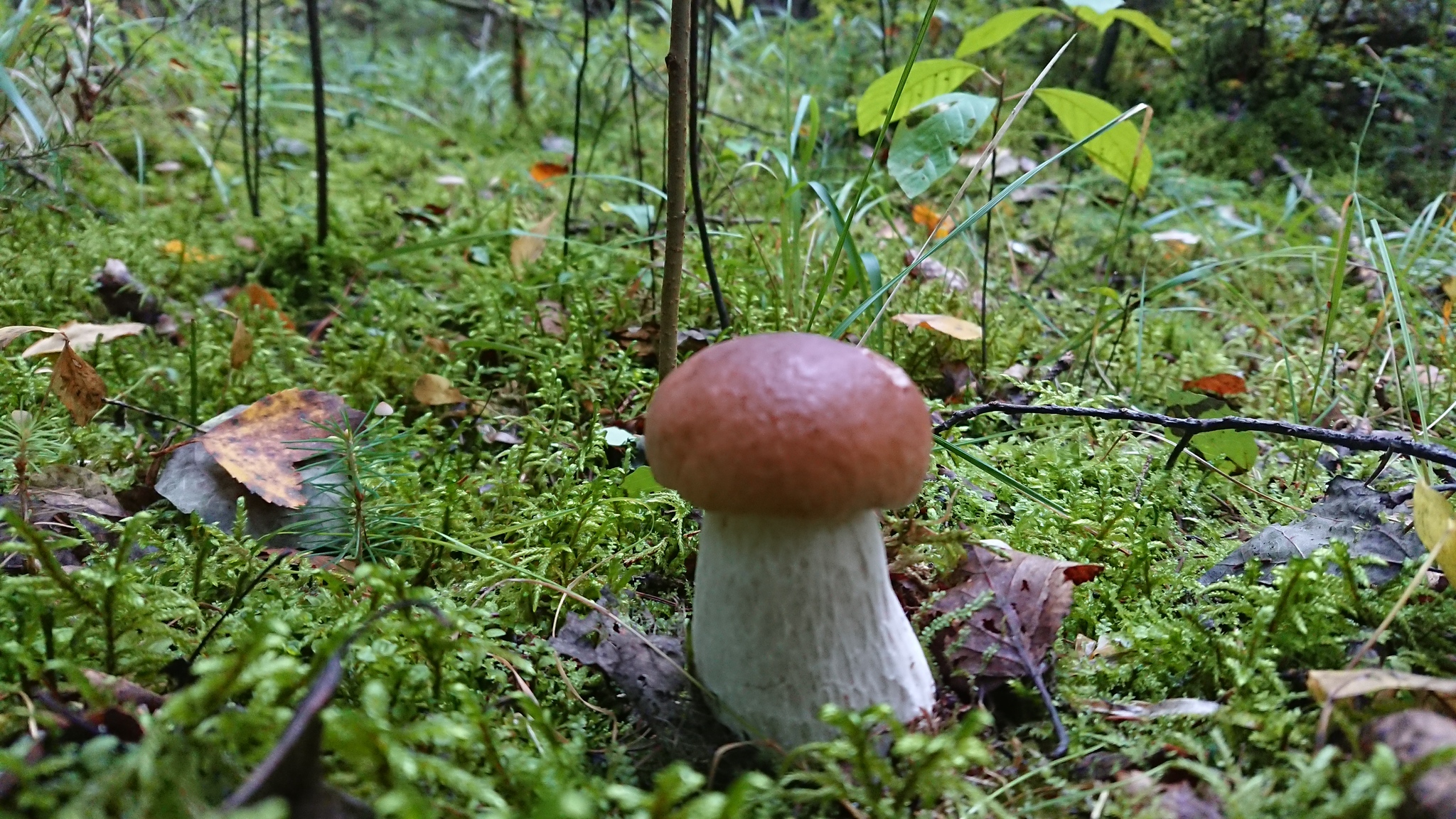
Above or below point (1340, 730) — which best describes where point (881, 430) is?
above

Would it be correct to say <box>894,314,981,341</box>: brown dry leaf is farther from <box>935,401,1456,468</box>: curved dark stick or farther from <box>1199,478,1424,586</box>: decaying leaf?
<box>1199,478,1424,586</box>: decaying leaf

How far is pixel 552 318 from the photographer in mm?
3309

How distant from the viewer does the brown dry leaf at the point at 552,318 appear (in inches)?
125

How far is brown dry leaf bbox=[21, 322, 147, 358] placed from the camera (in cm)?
→ 234

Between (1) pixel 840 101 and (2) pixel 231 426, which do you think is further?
(1) pixel 840 101

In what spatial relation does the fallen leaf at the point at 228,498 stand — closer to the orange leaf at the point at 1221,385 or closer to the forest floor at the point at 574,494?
the forest floor at the point at 574,494

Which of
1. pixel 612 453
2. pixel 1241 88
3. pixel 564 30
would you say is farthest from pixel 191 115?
pixel 1241 88

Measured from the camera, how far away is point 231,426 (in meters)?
2.25

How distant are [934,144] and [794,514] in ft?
5.07

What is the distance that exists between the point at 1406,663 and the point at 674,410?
Answer: 1317 millimetres

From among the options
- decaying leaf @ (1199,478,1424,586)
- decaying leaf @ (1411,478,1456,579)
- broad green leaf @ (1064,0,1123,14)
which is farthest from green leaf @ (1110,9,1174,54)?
decaying leaf @ (1411,478,1456,579)

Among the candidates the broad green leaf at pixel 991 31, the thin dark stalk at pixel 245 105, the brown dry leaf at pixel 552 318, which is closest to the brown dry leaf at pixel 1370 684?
the broad green leaf at pixel 991 31

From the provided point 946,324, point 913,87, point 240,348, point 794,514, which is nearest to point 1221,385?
point 946,324

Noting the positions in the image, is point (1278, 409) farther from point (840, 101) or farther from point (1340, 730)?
point (840, 101)
